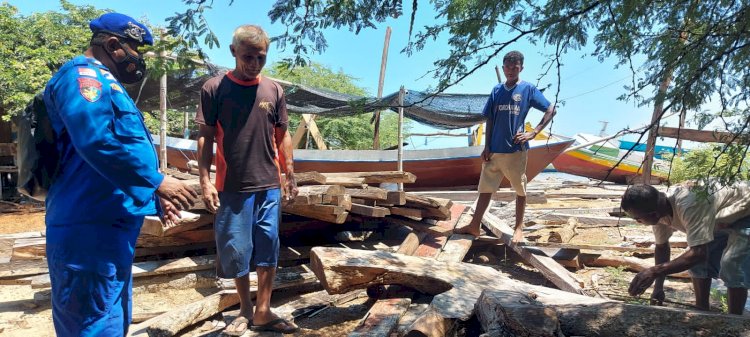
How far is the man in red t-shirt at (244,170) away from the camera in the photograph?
10.3 feet

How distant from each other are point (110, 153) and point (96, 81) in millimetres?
321

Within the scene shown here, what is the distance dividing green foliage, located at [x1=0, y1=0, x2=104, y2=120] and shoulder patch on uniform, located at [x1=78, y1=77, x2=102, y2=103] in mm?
10214

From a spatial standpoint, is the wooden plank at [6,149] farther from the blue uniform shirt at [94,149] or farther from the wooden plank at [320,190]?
the blue uniform shirt at [94,149]

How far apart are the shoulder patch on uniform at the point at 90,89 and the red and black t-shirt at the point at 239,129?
49.8 inches

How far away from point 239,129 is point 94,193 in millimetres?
1299

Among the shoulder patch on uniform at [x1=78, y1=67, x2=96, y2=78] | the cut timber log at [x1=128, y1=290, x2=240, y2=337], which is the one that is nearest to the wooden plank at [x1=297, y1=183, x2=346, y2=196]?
the cut timber log at [x1=128, y1=290, x2=240, y2=337]

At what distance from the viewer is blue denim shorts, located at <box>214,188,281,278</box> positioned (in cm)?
312

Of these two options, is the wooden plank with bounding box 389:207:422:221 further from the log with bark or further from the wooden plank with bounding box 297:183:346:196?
the log with bark

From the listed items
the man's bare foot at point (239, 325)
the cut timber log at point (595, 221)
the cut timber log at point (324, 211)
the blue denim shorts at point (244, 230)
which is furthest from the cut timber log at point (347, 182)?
the cut timber log at point (595, 221)

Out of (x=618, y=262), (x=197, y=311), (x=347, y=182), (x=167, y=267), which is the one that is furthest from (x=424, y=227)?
(x=197, y=311)

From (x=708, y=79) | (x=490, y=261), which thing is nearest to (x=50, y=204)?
(x=708, y=79)

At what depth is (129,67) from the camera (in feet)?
7.32

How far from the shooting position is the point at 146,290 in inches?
170

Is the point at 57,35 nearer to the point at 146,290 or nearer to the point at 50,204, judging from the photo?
the point at 146,290
